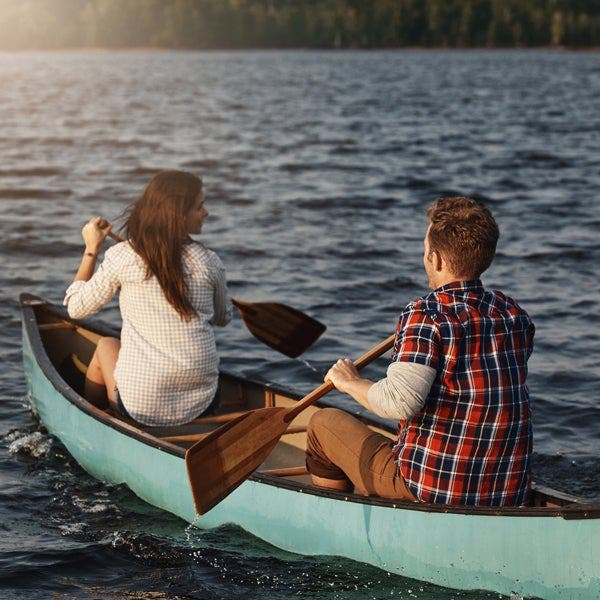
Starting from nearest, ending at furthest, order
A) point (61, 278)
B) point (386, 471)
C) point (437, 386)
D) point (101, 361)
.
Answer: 1. point (437, 386)
2. point (386, 471)
3. point (101, 361)
4. point (61, 278)

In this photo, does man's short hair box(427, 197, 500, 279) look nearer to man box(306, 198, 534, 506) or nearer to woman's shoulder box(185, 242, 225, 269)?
man box(306, 198, 534, 506)

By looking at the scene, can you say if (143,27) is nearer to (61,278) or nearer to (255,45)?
(255,45)

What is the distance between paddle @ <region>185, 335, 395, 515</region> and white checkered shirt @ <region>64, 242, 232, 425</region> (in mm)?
883

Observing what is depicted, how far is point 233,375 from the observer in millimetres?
7816

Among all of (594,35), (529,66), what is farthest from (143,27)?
(529,66)

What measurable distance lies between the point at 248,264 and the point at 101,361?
23.5ft

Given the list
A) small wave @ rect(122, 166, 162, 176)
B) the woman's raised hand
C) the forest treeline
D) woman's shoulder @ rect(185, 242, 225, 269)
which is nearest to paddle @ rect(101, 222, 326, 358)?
the woman's raised hand

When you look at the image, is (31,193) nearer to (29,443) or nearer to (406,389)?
(29,443)

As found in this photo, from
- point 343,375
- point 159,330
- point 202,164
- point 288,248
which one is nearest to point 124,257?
point 159,330

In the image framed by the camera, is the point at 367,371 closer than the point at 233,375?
No

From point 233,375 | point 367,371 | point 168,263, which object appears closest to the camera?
point 168,263

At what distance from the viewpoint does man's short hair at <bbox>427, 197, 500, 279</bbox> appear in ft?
15.4

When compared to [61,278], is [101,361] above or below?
above

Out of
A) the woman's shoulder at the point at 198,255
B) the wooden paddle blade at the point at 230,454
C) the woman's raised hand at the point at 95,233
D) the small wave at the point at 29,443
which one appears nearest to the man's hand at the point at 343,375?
the wooden paddle blade at the point at 230,454
